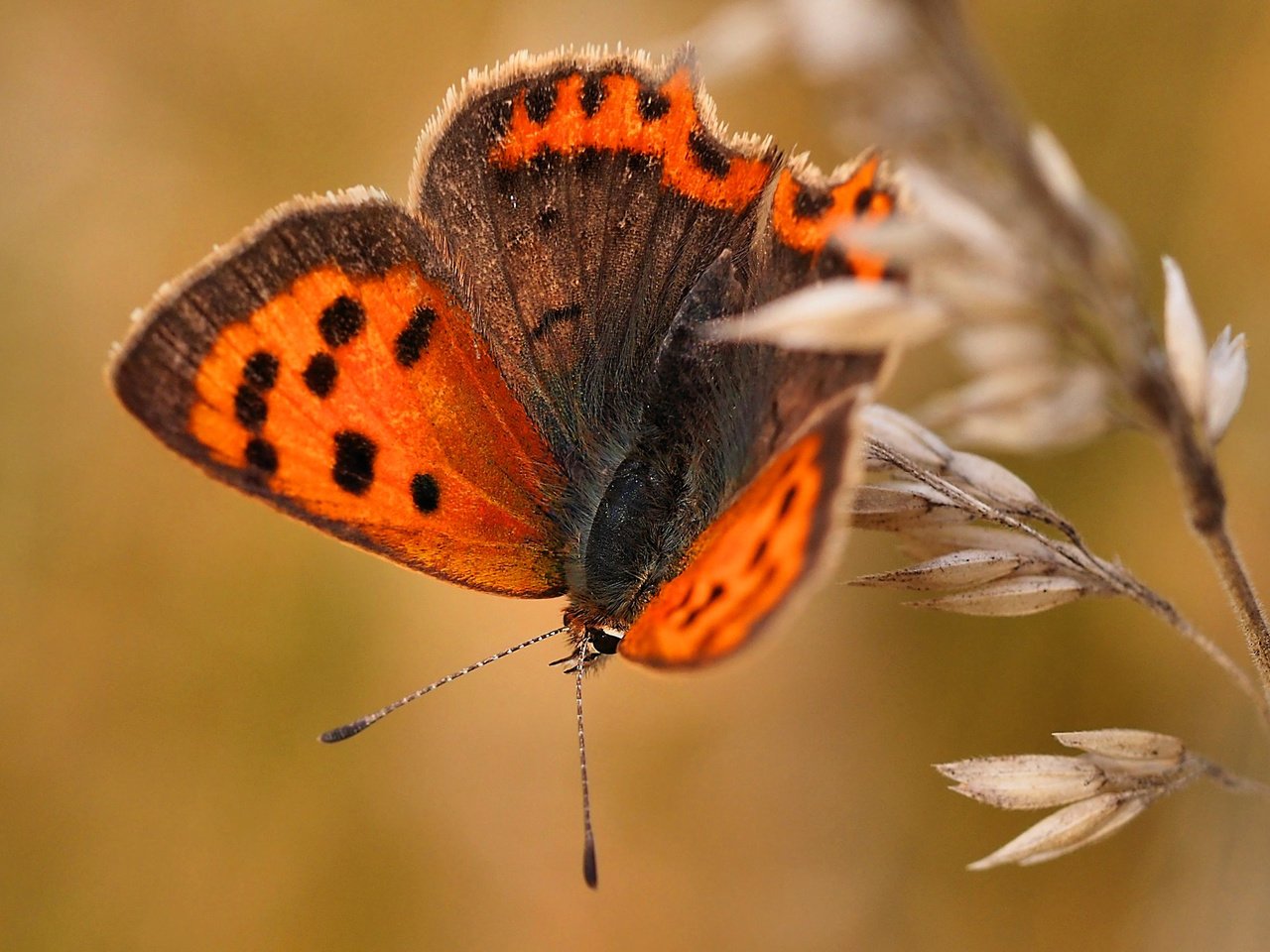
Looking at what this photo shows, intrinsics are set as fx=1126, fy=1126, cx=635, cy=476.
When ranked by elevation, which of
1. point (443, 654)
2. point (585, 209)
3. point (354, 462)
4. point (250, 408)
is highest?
point (585, 209)

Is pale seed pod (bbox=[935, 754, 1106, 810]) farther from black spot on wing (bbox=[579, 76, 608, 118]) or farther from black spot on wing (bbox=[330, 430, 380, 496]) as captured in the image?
black spot on wing (bbox=[579, 76, 608, 118])

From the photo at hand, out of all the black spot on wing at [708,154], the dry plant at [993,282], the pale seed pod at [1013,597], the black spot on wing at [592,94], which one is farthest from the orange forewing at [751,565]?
the black spot on wing at [592,94]

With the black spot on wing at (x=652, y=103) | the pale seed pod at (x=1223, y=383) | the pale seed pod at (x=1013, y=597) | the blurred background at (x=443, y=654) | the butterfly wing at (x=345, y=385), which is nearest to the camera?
the pale seed pod at (x=1223, y=383)

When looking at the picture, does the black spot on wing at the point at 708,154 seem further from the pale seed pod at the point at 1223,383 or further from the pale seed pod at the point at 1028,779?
the pale seed pod at the point at 1028,779

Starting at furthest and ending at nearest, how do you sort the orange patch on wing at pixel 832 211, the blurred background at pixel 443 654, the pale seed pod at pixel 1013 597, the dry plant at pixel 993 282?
the blurred background at pixel 443 654
the pale seed pod at pixel 1013 597
the orange patch on wing at pixel 832 211
the dry plant at pixel 993 282

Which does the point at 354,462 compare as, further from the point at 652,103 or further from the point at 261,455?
the point at 652,103

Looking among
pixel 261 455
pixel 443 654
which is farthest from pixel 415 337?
pixel 443 654

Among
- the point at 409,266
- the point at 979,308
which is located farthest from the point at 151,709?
the point at 979,308

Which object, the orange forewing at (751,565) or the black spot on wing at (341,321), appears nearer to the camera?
the orange forewing at (751,565)
